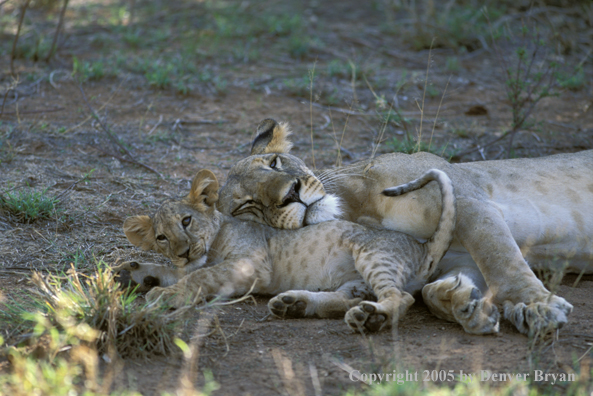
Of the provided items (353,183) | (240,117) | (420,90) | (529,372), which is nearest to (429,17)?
(420,90)

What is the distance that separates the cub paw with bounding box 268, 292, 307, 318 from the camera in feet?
11.2

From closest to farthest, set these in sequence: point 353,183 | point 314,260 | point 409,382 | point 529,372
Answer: point 409,382, point 529,372, point 314,260, point 353,183

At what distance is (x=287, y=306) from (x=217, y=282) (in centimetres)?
47

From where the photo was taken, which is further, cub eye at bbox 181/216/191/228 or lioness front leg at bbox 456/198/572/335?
cub eye at bbox 181/216/191/228

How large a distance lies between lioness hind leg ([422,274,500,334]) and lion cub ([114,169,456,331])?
21 centimetres

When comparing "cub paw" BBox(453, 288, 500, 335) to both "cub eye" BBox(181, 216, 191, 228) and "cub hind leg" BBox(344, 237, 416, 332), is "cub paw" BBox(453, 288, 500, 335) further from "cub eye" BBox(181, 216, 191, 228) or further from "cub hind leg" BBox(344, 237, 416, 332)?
"cub eye" BBox(181, 216, 191, 228)

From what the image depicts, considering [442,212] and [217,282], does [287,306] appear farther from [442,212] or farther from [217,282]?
[442,212]

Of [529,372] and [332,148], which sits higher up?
[529,372]

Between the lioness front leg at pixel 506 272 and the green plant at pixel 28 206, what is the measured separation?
2855 millimetres

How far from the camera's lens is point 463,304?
3.16 metres

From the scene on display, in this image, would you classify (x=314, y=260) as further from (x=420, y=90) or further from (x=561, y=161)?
(x=420, y=90)

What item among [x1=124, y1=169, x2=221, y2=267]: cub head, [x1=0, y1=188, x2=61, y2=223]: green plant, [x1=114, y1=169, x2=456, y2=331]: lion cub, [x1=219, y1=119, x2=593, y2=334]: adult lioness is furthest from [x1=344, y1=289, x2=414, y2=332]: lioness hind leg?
[x1=0, y1=188, x2=61, y2=223]: green plant

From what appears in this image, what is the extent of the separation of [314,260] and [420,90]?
4.56 meters

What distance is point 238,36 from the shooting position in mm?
9438
